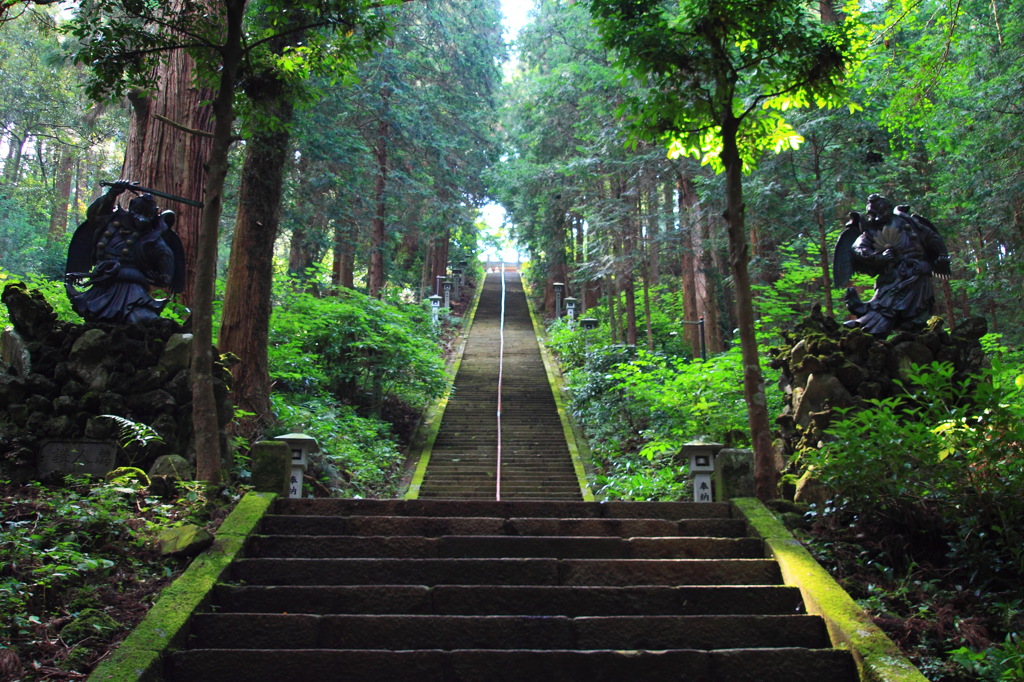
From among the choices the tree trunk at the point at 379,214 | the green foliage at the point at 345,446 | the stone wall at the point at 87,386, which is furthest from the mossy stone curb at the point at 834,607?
the tree trunk at the point at 379,214

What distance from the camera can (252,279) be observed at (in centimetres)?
995

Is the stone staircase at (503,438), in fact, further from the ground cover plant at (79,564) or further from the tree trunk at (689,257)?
the ground cover plant at (79,564)

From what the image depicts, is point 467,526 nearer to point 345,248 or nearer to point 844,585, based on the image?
point 844,585

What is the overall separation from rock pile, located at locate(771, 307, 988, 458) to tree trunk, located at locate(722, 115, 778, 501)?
3.92 feet

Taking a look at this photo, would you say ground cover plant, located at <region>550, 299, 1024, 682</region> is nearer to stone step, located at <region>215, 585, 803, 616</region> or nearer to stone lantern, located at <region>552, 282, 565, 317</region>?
stone step, located at <region>215, 585, 803, 616</region>

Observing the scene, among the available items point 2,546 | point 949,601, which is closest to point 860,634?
point 949,601

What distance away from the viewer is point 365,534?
628 centimetres

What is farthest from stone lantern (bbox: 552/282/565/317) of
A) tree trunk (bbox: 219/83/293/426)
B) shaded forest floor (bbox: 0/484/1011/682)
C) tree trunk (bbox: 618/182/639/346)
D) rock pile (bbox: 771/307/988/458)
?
shaded forest floor (bbox: 0/484/1011/682)

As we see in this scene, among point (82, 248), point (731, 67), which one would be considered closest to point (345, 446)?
point (82, 248)

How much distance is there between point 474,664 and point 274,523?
8.15ft

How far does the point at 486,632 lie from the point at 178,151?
27.7ft

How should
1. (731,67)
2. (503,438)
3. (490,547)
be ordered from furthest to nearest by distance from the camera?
(503,438), (731,67), (490,547)

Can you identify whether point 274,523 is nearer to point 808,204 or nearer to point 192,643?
point 192,643

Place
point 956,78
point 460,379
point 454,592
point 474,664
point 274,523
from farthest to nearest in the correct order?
point 460,379, point 956,78, point 274,523, point 454,592, point 474,664
